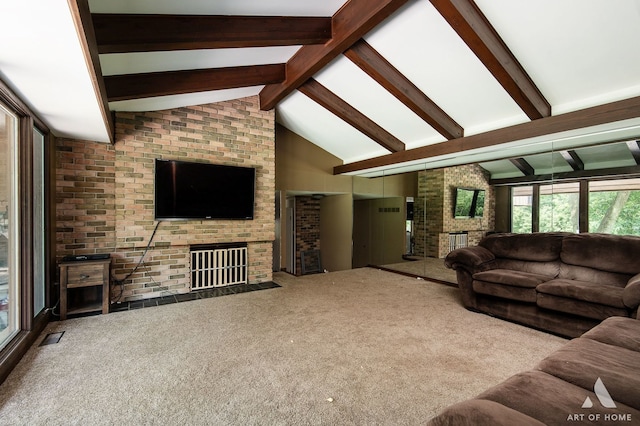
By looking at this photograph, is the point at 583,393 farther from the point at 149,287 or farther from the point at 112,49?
the point at 149,287

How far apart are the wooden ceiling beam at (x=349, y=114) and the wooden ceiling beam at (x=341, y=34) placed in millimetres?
455

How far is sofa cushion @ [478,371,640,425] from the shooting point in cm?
113

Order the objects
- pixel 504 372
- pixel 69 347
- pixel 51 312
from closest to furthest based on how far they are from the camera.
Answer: pixel 504 372
pixel 69 347
pixel 51 312

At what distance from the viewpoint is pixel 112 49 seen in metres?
2.51

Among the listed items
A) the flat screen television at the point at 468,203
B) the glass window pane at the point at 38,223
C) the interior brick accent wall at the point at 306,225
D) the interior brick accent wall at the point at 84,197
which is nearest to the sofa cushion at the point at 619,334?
the flat screen television at the point at 468,203

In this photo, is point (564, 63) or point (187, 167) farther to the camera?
point (187, 167)

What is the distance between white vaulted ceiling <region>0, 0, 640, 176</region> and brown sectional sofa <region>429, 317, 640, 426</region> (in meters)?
2.46

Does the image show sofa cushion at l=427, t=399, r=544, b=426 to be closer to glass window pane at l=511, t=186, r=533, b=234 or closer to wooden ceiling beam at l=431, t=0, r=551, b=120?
wooden ceiling beam at l=431, t=0, r=551, b=120

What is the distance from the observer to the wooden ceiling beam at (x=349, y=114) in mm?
4590

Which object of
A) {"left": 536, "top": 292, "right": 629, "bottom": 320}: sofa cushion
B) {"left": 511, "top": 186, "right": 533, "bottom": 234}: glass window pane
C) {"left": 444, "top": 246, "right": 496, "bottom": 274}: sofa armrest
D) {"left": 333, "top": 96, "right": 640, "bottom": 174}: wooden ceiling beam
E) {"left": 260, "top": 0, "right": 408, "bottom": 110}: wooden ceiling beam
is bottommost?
{"left": 536, "top": 292, "right": 629, "bottom": 320}: sofa cushion

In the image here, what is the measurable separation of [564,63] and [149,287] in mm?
5600

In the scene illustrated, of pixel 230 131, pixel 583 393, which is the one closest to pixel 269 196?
pixel 230 131

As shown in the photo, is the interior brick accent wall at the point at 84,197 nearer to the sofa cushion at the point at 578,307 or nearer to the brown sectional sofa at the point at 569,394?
the brown sectional sofa at the point at 569,394

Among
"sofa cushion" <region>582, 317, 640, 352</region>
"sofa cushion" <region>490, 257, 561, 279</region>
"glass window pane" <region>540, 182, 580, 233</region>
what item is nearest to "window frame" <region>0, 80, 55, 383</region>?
"sofa cushion" <region>582, 317, 640, 352</region>
